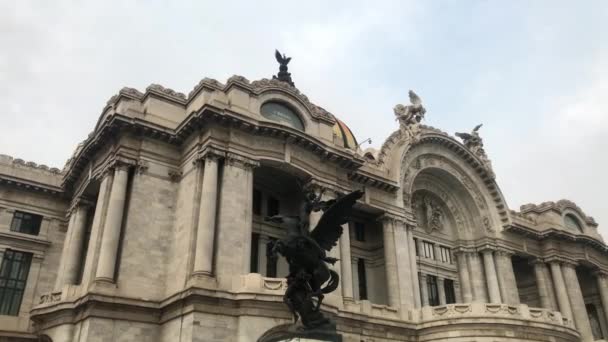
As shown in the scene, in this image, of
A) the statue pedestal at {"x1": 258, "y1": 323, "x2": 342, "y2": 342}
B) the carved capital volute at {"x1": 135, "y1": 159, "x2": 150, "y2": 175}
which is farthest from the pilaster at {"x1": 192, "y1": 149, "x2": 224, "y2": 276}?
the statue pedestal at {"x1": 258, "y1": 323, "x2": 342, "y2": 342}

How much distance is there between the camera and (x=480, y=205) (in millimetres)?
42500

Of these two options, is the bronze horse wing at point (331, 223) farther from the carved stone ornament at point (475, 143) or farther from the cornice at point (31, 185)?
the carved stone ornament at point (475, 143)

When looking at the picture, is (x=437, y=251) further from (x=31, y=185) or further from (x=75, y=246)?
(x=31, y=185)

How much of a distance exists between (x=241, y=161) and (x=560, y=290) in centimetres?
2867

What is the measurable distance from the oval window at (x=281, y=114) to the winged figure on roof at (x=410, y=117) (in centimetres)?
1005

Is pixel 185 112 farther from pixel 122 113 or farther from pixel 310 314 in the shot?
pixel 310 314

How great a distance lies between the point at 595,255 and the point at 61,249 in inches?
1665

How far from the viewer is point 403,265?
1337 inches

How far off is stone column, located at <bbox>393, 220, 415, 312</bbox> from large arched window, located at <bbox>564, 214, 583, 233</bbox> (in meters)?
19.6

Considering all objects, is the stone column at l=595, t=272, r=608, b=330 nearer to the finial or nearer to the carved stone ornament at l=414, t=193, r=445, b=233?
the carved stone ornament at l=414, t=193, r=445, b=233

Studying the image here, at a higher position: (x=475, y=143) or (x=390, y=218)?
(x=475, y=143)

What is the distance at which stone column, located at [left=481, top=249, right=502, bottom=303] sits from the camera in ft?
126

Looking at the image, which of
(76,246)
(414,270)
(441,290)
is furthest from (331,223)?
(441,290)

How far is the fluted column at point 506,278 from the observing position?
127 feet
